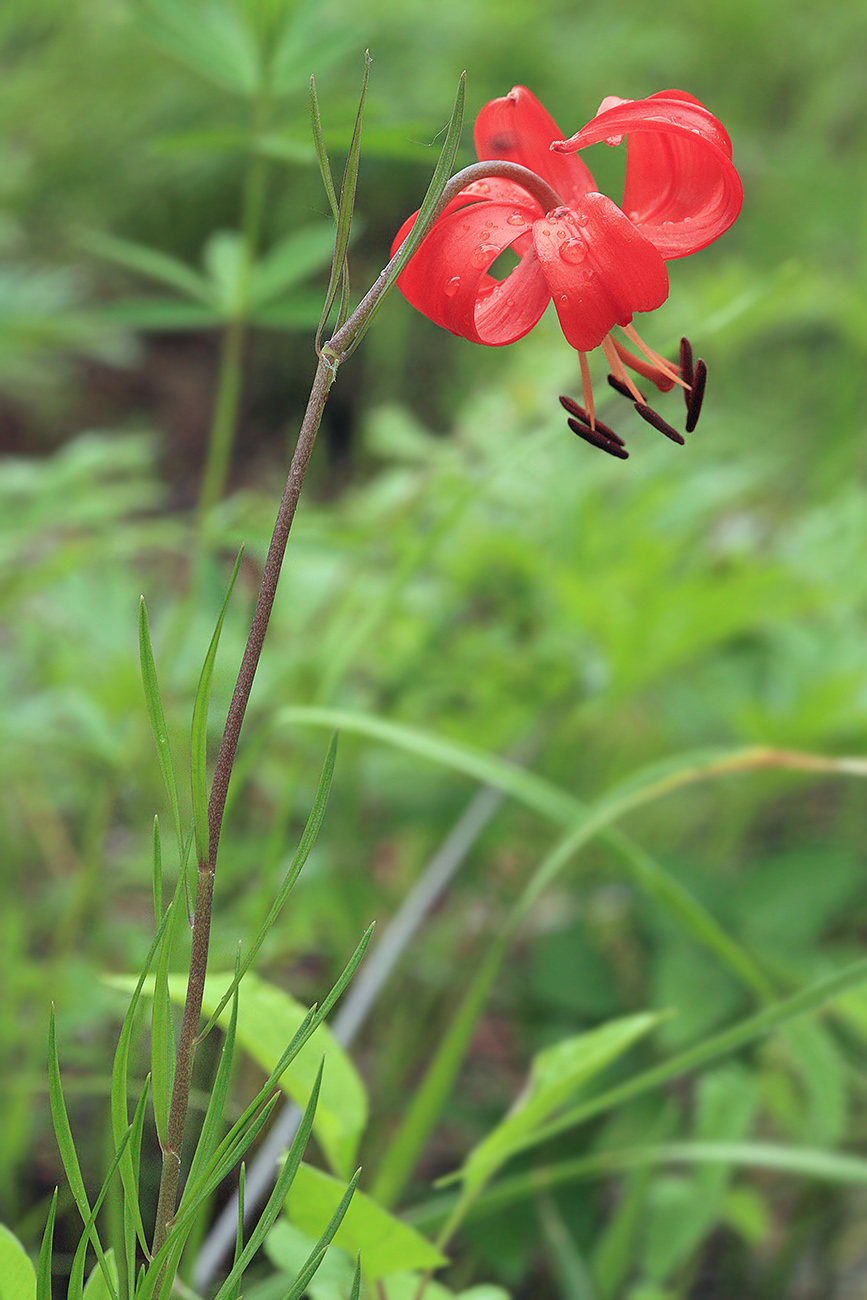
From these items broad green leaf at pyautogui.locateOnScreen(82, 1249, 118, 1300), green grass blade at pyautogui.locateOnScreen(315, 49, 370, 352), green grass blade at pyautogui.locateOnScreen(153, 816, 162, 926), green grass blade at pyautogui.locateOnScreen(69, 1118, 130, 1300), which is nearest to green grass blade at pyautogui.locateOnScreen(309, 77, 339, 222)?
green grass blade at pyautogui.locateOnScreen(315, 49, 370, 352)

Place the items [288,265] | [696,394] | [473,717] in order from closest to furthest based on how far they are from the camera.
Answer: [696,394] < [288,265] < [473,717]

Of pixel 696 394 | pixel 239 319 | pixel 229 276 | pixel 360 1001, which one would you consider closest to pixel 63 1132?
pixel 696 394

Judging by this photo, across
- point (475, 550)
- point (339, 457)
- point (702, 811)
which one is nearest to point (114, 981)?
point (475, 550)

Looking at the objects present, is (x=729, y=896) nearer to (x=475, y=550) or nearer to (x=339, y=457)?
(x=475, y=550)

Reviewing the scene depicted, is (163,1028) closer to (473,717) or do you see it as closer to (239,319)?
(239,319)

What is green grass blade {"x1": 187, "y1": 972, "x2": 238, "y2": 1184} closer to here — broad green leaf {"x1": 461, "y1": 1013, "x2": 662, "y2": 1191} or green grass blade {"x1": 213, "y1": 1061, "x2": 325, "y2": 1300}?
green grass blade {"x1": 213, "y1": 1061, "x2": 325, "y2": 1300}

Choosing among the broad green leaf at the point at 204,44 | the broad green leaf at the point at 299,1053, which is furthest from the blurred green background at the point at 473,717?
the broad green leaf at the point at 299,1053

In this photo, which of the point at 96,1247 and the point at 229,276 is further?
the point at 229,276
